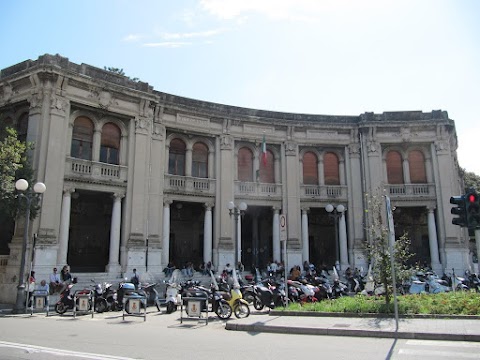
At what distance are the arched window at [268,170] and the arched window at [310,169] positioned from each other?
92.1 inches

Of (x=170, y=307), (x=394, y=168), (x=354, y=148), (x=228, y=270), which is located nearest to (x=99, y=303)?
(x=170, y=307)

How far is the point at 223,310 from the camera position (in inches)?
532

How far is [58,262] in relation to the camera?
66.0 ft

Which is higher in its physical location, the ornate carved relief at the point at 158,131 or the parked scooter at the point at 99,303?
the ornate carved relief at the point at 158,131

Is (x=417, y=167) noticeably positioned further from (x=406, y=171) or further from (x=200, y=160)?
(x=200, y=160)

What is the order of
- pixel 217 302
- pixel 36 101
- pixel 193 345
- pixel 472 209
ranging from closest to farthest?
1. pixel 193 345
2. pixel 472 209
3. pixel 217 302
4. pixel 36 101

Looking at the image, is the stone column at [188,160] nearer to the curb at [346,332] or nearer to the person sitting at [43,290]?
the person sitting at [43,290]

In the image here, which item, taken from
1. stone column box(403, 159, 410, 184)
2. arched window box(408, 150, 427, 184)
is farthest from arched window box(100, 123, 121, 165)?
arched window box(408, 150, 427, 184)

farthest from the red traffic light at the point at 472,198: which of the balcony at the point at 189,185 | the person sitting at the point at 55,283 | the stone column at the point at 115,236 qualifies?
the balcony at the point at 189,185

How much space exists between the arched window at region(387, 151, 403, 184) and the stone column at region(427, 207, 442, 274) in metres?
2.87

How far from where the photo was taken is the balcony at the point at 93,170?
21.7 meters

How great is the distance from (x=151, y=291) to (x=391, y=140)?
20.1 meters

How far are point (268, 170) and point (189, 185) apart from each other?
581 centimetres

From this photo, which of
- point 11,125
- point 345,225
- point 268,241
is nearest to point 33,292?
point 11,125
